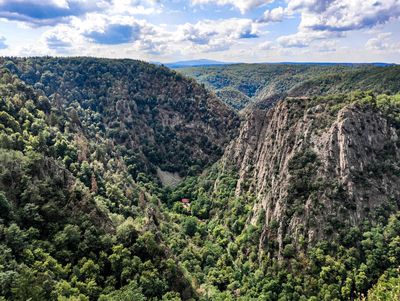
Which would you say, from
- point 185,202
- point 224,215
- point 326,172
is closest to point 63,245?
point 326,172

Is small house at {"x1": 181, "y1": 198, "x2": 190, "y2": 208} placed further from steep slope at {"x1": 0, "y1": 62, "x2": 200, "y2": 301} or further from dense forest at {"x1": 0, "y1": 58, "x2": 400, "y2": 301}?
steep slope at {"x1": 0, "y1": 62, "x2": 200, "y2": 301}

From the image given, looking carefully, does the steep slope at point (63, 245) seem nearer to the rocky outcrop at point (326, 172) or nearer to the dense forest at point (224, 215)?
the dense forest at point (224, 215)

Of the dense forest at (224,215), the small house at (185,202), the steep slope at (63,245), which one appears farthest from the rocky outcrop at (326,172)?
the small house at (185,202)

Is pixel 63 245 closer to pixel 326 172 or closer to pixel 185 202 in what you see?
pixel 326 172

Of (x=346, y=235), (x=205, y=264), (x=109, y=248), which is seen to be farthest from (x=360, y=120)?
(x=109, y=248)

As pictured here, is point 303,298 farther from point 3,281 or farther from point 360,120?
point 3,281

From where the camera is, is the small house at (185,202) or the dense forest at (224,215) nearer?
the dense forest at (224,215)

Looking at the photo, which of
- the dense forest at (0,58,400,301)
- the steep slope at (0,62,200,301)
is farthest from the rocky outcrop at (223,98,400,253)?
the steep slope at (0,62,200,301)
